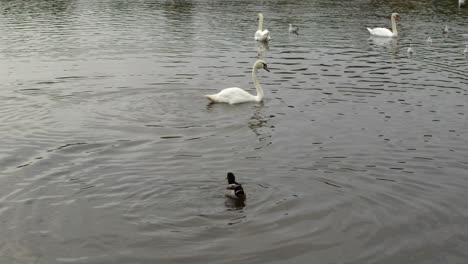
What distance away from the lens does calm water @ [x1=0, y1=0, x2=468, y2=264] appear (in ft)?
36.6

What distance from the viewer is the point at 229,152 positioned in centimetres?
1582

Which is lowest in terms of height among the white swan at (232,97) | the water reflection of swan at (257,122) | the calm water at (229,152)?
the water reflection of swan at (257,122)

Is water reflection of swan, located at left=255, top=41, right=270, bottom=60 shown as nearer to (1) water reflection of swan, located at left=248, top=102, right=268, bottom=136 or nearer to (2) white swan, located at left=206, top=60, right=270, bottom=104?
(2) white swan, located at left=206, top=60, right=270, bottom=104

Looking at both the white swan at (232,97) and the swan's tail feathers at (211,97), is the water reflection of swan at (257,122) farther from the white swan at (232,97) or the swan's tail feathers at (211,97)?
the swan's tail feathers at (211,97)

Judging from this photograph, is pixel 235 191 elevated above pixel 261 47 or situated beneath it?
elevated above

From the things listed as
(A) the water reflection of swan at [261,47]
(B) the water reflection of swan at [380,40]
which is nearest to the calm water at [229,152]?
(A) the water reflection of swan at [261,47]

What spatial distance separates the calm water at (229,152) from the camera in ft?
36.6

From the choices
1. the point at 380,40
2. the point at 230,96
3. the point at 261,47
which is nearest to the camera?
the point at 230,96

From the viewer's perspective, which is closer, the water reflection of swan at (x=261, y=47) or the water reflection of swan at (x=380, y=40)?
the water reflection of swan at (x=261, y=47)

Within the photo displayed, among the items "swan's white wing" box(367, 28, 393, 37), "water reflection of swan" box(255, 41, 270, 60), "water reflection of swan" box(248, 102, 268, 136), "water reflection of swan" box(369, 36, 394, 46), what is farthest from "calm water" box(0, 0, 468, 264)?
"swan's white wing" box(367, 28, 393, 37)

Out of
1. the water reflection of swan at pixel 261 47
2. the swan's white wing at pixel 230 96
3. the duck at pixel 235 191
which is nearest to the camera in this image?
the duck at pixel 235 191

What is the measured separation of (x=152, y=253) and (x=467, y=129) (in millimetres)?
10442

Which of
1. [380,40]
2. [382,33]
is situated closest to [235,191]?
[380,40]

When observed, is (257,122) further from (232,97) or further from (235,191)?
(235,191)
